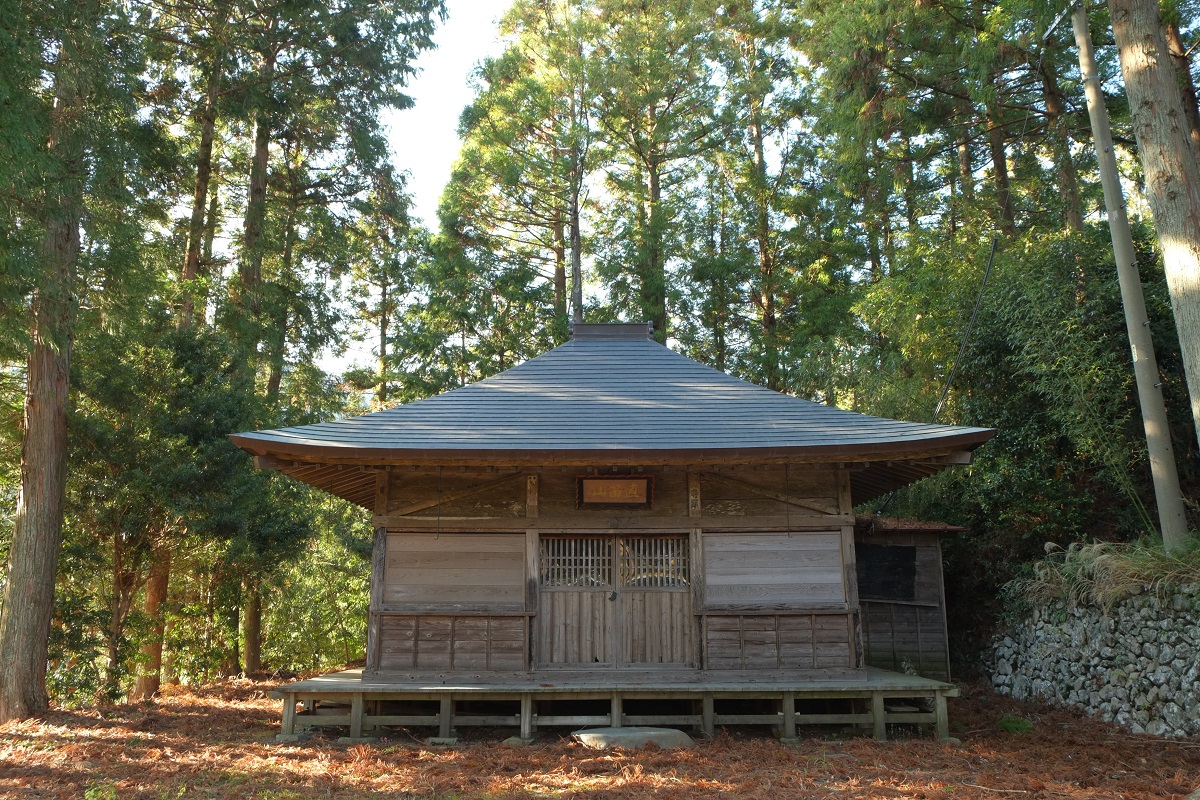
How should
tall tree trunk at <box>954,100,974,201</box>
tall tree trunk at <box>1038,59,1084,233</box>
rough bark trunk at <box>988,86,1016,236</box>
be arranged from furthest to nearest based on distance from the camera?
1. rough bark trunk at <box>988,86,1016,236</box>
2. tall tree trunk at <box>954,100,974,201</box>
3. tall tree trunk at <box>1038,59,1084,233</box>

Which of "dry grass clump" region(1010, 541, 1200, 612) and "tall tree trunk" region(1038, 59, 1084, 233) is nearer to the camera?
"dry grass clump" region(1010, 541, 1200, 612)

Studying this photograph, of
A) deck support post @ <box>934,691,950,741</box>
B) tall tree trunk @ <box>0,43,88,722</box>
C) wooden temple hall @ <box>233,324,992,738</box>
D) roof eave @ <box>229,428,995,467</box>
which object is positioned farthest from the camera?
tall tree trunk @ <box>0,43,88,722</box>

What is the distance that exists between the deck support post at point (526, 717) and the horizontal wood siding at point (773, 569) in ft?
6.69

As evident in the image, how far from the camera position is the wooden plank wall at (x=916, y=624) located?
1062 cm

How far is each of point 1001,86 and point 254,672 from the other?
52.7ft

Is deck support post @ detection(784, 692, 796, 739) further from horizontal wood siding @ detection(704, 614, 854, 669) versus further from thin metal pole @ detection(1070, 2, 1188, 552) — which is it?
thin metal pole @ detection(1070, 2, 1188, 552)

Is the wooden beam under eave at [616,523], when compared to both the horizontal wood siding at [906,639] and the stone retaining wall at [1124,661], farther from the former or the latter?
the horizontal wood siding at [906,639]

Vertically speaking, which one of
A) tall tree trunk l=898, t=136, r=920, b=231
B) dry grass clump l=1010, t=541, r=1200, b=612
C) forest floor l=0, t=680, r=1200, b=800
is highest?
tall tree trunk l=898, t=136, r=920, b=231

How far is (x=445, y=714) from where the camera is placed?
7.75m

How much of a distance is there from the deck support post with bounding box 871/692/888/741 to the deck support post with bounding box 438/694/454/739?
4.13 m

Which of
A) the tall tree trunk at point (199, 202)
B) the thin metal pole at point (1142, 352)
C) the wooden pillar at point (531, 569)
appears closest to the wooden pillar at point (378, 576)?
the wooden pillar at point (531, 569)

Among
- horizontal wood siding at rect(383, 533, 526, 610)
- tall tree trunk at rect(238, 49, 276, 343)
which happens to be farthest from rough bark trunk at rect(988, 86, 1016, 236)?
tall tree trunk at rect(238, 49, 276, 343)

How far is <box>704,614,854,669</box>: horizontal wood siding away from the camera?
8.17 metres

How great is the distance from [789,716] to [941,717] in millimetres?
1451
